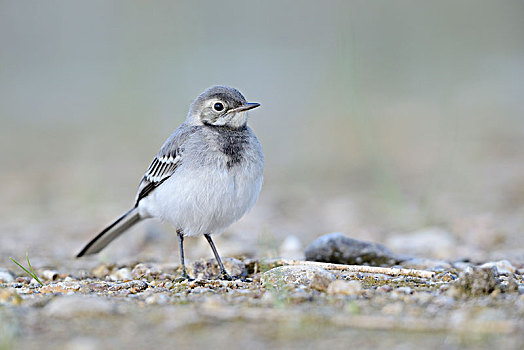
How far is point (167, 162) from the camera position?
559 cm

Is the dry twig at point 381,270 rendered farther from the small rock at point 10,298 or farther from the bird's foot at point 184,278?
the small rock at point 10,298

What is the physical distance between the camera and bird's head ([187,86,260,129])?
556 cm

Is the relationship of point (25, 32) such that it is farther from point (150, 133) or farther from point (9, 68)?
point (150, 133)

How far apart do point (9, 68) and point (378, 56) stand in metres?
12.7

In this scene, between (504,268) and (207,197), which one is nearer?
(504,268)

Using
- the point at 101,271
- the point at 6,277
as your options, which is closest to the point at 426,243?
the point at 101,271

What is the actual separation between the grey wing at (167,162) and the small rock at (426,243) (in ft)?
8.07

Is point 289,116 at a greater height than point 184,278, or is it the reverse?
point 289,116

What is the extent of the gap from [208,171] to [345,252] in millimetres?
1276

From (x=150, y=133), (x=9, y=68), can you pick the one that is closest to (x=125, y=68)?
(x=150, y=133)

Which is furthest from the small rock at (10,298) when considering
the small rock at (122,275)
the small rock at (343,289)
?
the small rock at (343,289)

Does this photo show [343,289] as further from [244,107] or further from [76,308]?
[244,107]

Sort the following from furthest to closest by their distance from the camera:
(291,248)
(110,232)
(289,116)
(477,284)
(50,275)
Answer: (289,116), (291,248), (110,232), (50,275), (477,284)

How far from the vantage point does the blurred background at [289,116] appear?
24.9 feet
